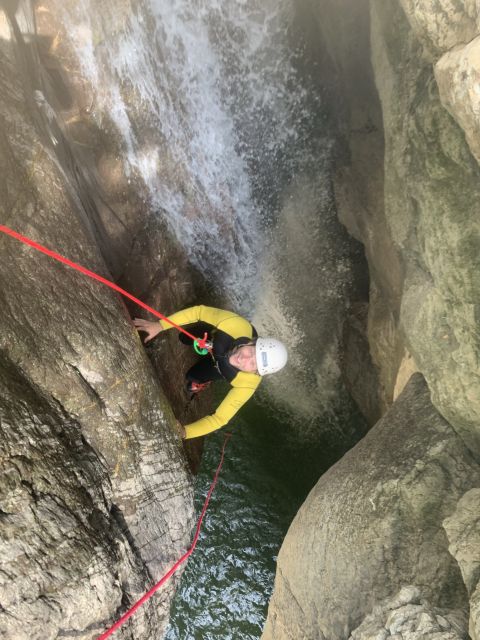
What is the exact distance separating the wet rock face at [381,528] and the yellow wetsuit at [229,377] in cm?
93

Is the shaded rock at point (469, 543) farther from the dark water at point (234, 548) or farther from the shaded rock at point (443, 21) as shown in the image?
the dark water at point (234, 548)

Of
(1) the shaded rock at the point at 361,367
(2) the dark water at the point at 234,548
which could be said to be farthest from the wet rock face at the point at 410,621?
(2) the dark water at the point at 234,548

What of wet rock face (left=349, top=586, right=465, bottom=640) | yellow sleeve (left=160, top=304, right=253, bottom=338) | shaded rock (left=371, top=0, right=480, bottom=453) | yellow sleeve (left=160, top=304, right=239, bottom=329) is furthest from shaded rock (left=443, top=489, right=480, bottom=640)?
yellow sleeve (left=160, top=304, right=239, bottom=329)

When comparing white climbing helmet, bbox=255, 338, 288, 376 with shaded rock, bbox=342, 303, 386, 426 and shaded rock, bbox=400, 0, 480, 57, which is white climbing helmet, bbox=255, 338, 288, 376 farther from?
shaded rock, bbox=400, 0, 480, 57

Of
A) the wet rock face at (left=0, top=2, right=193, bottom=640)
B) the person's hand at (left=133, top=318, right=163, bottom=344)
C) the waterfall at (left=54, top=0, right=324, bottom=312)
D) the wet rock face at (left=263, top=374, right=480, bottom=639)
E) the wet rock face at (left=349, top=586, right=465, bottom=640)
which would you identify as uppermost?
the waterfall at (left=54, top=0, right=324, bottom=312)

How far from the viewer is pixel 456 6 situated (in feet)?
7.17

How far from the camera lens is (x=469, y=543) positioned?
7.33 feet

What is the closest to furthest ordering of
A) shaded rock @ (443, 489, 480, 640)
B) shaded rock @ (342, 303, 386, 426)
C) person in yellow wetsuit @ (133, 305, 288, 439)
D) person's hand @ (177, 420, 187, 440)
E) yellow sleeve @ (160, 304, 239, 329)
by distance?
1. shaded rock @ (443, 489, 480, 640)
2. person's hand @ (177, 420, 187, 440)
3. person in yellow wetsuit @ (133, 305, 288, 439)
4. yellow sleeve @ (160, 304, 239, 329)
5. shaded rock @ (342, 303, 386, 426)

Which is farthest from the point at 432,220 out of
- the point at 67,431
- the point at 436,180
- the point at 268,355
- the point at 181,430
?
the point at 67,431

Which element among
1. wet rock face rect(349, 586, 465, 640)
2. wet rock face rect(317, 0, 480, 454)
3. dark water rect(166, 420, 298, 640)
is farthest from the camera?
dark water rect(166, 420, 298, 640)

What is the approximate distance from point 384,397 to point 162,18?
13.4 feet

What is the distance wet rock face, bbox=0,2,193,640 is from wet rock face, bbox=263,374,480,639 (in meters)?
0.91

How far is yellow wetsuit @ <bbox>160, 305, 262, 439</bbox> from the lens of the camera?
3.89m

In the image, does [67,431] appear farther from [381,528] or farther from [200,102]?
[200,102]
